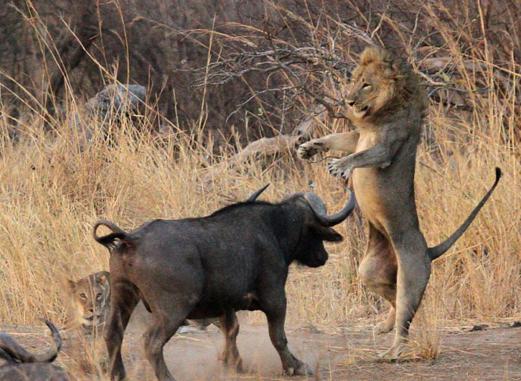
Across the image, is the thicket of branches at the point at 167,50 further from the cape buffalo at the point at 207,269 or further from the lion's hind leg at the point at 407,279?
the cape buffalo at the point at 207,269

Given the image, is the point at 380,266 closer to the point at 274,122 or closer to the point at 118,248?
the point at 118,248

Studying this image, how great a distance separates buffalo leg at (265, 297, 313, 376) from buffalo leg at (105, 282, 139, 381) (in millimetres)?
755

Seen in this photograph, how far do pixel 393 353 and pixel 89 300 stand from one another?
1924 millimetres

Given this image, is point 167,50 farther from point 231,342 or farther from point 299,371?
point 299,371

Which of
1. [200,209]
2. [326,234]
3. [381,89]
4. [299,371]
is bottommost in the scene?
[299,371]

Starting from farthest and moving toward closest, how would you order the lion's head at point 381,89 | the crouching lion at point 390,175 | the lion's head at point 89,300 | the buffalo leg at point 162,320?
the lion's head at point 89,300, the lion's head at point 381,89, the crouching lion at point 390,175, the buffalo leg at point 162,320

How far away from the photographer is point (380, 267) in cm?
764

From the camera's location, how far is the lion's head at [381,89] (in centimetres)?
760

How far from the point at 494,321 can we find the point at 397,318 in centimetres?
167

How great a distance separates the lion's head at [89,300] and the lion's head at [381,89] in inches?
73.1

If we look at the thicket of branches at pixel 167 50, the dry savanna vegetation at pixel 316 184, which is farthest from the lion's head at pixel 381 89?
the thicket of branches at pixel 167 50

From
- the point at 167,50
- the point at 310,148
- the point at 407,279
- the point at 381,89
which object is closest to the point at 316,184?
the point at 310,148

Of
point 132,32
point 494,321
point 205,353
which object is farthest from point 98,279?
point 132,32

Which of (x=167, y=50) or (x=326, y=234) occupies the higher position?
(x=167, y=50)
